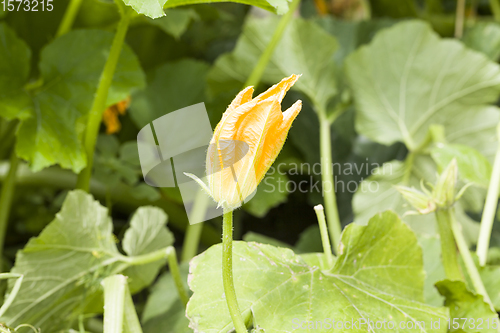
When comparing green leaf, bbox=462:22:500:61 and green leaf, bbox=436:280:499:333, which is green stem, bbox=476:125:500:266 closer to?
green leaf, bbox=436:280:499:333

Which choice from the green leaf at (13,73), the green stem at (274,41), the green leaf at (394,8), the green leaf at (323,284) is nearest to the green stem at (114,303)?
the green leaf at (323,284)

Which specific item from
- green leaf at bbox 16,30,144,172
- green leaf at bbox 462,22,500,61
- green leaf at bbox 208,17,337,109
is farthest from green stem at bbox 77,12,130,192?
green leaf at bbox 462,22,500,61

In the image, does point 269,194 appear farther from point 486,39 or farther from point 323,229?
point 486,39

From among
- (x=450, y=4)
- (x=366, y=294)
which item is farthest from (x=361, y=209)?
(x=450, y=4)

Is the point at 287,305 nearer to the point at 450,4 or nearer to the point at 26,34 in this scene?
the point at 26,34

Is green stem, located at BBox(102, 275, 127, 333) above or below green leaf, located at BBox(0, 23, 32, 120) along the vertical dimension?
below

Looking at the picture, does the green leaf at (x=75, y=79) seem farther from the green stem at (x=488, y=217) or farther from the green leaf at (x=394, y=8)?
the green leaf at (x=394, y=8)

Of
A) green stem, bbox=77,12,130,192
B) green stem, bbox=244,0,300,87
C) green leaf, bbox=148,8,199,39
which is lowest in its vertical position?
green stem, bbox=77,12,130,192
